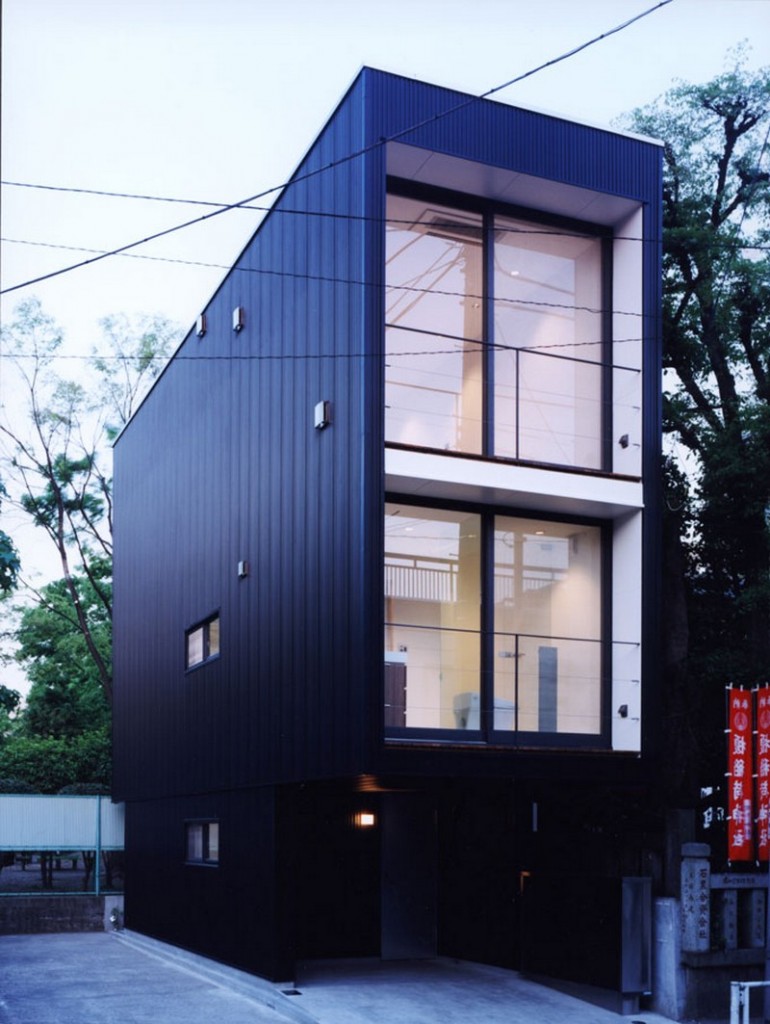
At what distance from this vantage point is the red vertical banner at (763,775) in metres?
14.2

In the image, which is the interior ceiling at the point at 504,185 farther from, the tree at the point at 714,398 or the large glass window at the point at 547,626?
the large glass window at the point at 547,626

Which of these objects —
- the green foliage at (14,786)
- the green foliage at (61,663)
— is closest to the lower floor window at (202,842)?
the green foliage at (14,786)

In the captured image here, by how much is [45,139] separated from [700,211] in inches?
386

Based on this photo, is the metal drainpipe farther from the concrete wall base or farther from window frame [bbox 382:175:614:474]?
window frame [bbox 382:175:614:474]

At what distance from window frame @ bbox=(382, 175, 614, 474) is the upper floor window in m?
0.02

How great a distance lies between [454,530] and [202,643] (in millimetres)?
6624

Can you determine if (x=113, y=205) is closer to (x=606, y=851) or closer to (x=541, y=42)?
(x=541, y=42)

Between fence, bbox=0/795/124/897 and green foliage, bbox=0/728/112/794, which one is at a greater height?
green foliage, bbox=0/728/112/794

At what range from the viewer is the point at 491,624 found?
14.0 metres

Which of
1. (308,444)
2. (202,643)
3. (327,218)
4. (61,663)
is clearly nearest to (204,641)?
(202,643)

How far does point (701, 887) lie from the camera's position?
14156 millimetres

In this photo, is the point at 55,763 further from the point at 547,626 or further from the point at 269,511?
the point at 547,626

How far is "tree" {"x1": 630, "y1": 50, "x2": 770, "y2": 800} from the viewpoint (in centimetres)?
1620

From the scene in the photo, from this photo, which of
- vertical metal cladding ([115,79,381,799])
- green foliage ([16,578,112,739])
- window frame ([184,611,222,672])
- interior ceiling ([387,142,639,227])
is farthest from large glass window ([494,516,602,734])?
green foliage ([16,578,112,739])
